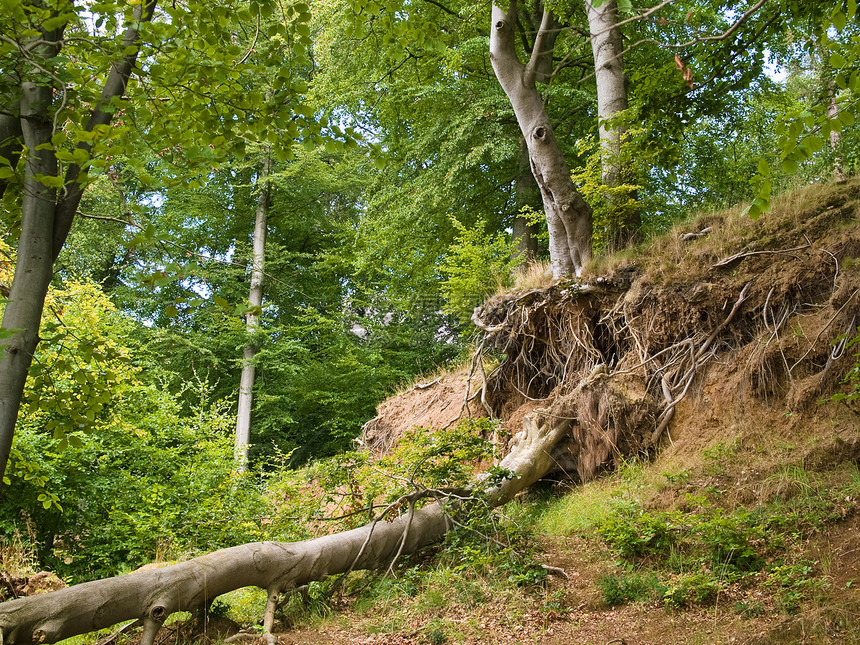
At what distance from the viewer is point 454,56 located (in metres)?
11.1

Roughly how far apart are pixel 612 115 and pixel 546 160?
3.73 feet

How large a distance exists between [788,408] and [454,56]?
8176 millimetres

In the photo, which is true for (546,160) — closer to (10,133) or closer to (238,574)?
(238,574)

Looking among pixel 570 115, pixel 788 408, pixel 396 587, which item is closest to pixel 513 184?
pixel 570 115

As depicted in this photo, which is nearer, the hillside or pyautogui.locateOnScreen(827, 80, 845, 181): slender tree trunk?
pyautogui.locateOnScreen(827, 80, 845, 181): slender tree trunk

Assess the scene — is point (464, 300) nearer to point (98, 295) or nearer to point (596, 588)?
point (98, 295)

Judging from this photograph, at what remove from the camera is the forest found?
10.9 ft

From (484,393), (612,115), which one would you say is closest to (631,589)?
(484,393)

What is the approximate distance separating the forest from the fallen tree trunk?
0.02 metres

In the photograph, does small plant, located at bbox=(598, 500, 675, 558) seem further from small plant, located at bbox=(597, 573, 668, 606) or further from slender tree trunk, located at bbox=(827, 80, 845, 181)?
slender tree trunk, located at bbox=(827, 80, 845, 181)

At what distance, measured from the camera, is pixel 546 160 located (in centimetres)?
860

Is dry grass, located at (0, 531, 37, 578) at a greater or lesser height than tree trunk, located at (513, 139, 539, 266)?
lesser

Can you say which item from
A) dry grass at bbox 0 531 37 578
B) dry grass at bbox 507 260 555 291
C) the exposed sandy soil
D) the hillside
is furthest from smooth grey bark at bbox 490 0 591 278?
dry grass at bbox 0 531 37 578

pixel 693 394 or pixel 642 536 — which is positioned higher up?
pixel 693 394
